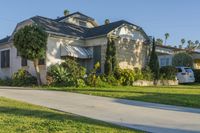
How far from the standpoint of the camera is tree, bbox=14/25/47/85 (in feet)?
75.4

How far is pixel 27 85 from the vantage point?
24906 millimetres

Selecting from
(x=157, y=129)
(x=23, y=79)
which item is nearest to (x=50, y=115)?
(x=157, y=129)

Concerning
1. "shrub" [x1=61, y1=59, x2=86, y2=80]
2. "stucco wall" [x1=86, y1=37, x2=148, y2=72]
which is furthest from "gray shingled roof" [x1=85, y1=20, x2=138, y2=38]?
"shrub" [x1=61, y1=59, x2=86, y2=80]

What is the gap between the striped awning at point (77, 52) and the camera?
25.7 m

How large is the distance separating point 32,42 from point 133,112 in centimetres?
1294

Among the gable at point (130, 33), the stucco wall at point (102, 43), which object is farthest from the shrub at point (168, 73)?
the stucco wall at point (102, 43)

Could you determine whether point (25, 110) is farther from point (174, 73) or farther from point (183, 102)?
point (174, 73)

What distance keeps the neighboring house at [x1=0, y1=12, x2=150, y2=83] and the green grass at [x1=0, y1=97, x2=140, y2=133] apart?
15.0m

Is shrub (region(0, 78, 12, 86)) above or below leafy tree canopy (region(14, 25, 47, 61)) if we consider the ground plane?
below

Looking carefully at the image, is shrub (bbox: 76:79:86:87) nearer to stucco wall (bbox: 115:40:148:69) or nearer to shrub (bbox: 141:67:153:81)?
stucco wall (bbox: 115:40:148:69)

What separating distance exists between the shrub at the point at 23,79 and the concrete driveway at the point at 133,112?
10.2m

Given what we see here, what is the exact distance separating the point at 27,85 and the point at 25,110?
13819mm

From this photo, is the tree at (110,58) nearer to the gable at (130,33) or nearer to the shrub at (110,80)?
the shrub at (110,80)

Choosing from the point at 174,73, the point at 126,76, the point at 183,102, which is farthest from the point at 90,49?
the point at 183,102
